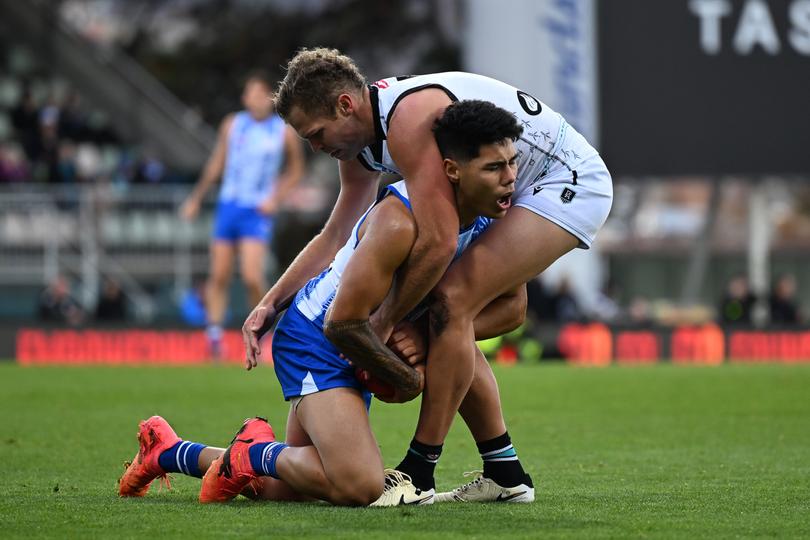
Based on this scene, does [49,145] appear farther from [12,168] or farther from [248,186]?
[248,186]

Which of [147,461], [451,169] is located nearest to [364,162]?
[451,169]

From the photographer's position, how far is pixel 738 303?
68.0 ft

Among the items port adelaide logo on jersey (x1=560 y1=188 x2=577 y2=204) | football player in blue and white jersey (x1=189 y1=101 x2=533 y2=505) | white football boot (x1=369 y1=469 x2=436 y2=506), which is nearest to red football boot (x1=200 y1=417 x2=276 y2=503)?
football player in blue and white jersey (x1=189 y1=101 x2=533 y2=505)

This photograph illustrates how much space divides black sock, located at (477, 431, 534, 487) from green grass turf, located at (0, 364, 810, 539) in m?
0.13

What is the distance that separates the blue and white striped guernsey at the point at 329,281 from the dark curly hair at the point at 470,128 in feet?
1.08

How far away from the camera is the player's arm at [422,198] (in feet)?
17.1

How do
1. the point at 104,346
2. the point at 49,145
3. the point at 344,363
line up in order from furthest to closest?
the point at 49,145, the point at 104,346, the point at 344,363

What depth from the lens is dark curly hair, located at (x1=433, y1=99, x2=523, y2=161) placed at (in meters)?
5.18

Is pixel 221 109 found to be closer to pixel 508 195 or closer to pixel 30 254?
pixel 30 254

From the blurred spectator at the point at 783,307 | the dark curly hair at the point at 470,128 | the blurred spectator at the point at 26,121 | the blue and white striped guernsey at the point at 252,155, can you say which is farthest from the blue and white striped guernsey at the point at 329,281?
the blurred spectator at the point at 26,121

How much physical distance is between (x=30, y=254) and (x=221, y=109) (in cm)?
1235

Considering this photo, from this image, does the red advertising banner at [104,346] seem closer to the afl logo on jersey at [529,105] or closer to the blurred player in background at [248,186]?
the blurred player in background at [248,186]

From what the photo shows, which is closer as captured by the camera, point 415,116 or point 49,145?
point 415,116

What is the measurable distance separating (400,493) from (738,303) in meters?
16.0
